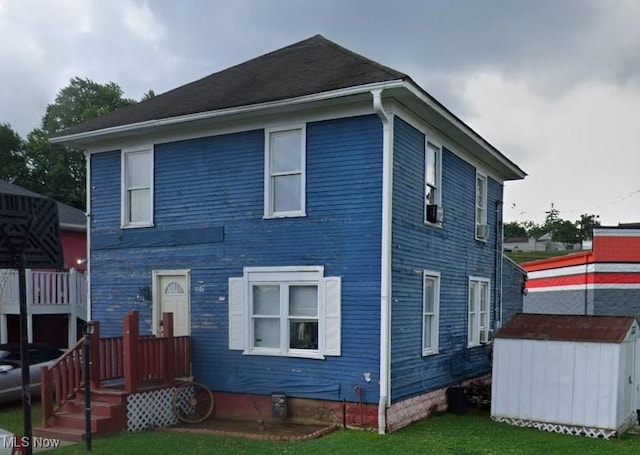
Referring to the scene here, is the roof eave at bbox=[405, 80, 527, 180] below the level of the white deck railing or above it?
above

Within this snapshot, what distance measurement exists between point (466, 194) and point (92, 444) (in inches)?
362

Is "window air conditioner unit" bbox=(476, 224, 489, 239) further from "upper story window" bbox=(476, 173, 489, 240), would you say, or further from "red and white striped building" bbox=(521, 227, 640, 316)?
"red and white striped building" bbox=(521, 227, 640, 316)

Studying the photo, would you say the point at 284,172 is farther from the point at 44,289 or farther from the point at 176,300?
the point at 44,289

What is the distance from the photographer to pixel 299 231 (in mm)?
10500

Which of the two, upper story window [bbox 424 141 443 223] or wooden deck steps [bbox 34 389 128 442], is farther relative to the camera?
upper story window [bbox 424 141 443 223]

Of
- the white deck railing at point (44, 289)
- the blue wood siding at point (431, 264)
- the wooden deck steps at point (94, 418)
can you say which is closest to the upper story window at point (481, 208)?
the blue wood siding at point (431, 264)

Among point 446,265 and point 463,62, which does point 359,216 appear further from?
point 463,62

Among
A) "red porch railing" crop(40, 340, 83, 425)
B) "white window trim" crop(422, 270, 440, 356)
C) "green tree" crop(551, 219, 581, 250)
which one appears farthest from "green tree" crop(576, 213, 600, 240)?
"red porch railing" crop(40, 340, 83, 425)

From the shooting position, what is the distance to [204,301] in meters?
11.5

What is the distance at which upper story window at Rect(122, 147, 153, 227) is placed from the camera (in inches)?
486

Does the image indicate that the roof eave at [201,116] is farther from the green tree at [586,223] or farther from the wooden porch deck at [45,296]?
the green tree at [586,223]

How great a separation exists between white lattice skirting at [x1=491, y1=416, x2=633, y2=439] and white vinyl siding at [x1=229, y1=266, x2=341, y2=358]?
3641mm

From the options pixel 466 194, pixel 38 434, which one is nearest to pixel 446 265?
pixel 466 194

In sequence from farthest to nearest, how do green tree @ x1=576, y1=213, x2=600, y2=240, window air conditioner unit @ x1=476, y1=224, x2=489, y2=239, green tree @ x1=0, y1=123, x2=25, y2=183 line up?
green tree @ x1=576, y1=213, x2=600, y2=240 → green tree @ x1=0, y1=123, x2=25, y2=183 → window air conditioner unit @ x1=476, y1=224, x2=489, y2=239
